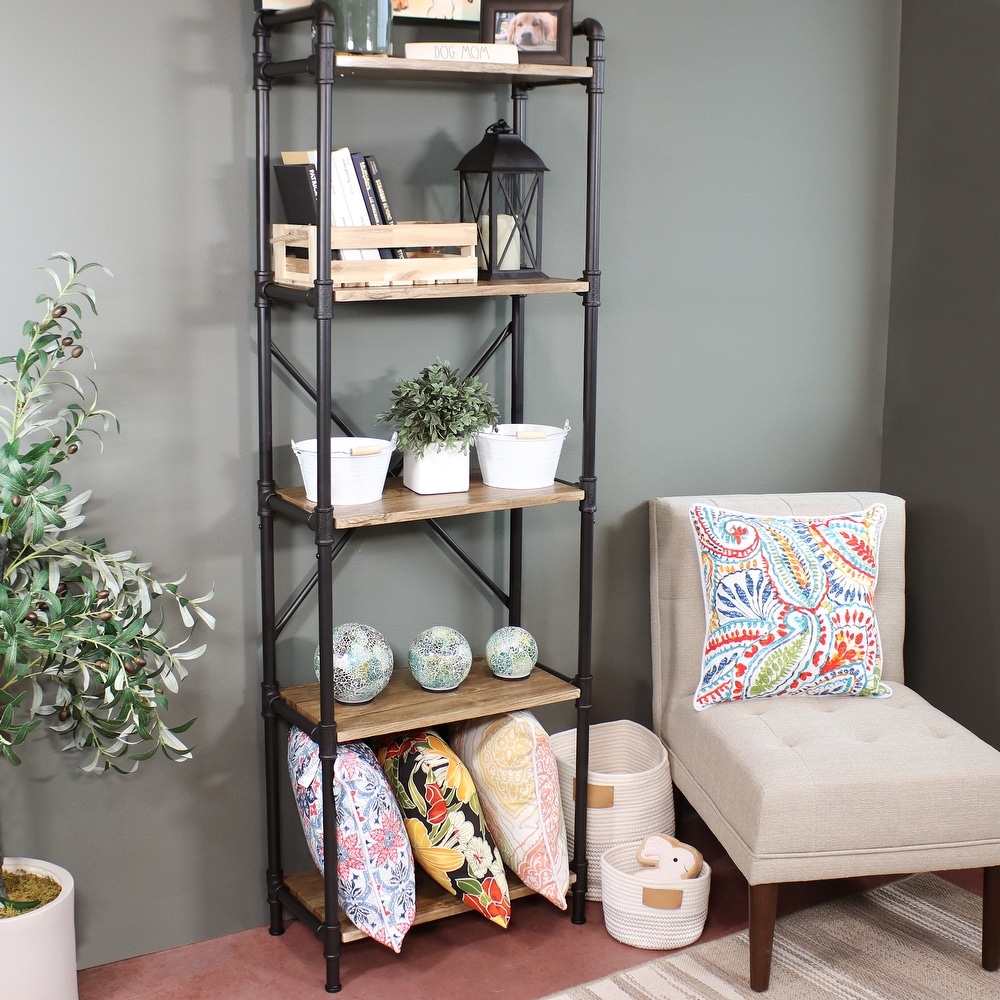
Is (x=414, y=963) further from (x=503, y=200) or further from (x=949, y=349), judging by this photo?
(x=949, y=349)

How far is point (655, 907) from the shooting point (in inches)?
90.9

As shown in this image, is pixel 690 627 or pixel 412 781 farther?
pixel 690 627

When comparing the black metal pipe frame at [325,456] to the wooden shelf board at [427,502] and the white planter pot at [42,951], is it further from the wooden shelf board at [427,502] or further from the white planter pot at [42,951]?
the white planter pot at [42,951]

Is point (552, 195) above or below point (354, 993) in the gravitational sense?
above

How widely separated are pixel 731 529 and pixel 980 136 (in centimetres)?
108

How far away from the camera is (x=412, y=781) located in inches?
88.5

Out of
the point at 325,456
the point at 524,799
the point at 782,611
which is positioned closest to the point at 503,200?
the point at 325,456

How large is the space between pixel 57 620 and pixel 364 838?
27.8 inches

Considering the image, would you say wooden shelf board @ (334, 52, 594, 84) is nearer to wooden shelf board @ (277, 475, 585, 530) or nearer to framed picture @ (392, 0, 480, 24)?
framed picture @ (392, 0, 480, 24)

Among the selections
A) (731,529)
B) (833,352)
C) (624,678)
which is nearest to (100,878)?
(624,678)

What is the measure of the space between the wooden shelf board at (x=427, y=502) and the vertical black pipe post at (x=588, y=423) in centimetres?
10

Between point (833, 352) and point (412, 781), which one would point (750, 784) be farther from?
point (833, 352)

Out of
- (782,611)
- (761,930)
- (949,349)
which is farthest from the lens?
(949,349)

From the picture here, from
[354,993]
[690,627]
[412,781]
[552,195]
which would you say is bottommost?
[354,993]
